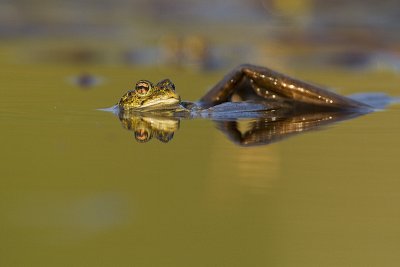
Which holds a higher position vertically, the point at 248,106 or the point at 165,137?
the point at 248,106

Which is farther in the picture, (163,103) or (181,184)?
(163,103)

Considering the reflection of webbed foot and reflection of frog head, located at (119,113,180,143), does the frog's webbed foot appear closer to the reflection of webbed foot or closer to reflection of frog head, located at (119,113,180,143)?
the reflection of webbed foot

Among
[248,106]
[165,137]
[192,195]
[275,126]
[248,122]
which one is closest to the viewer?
[192,195]

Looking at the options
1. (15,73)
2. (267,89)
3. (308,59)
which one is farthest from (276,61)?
(267,89)

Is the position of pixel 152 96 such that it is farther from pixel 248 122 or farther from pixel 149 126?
pixel 248 122

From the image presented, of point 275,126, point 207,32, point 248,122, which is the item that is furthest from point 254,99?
point 207,32

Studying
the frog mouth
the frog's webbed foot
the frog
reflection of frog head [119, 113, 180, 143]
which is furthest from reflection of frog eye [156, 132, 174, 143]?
the frog's webbed foot
